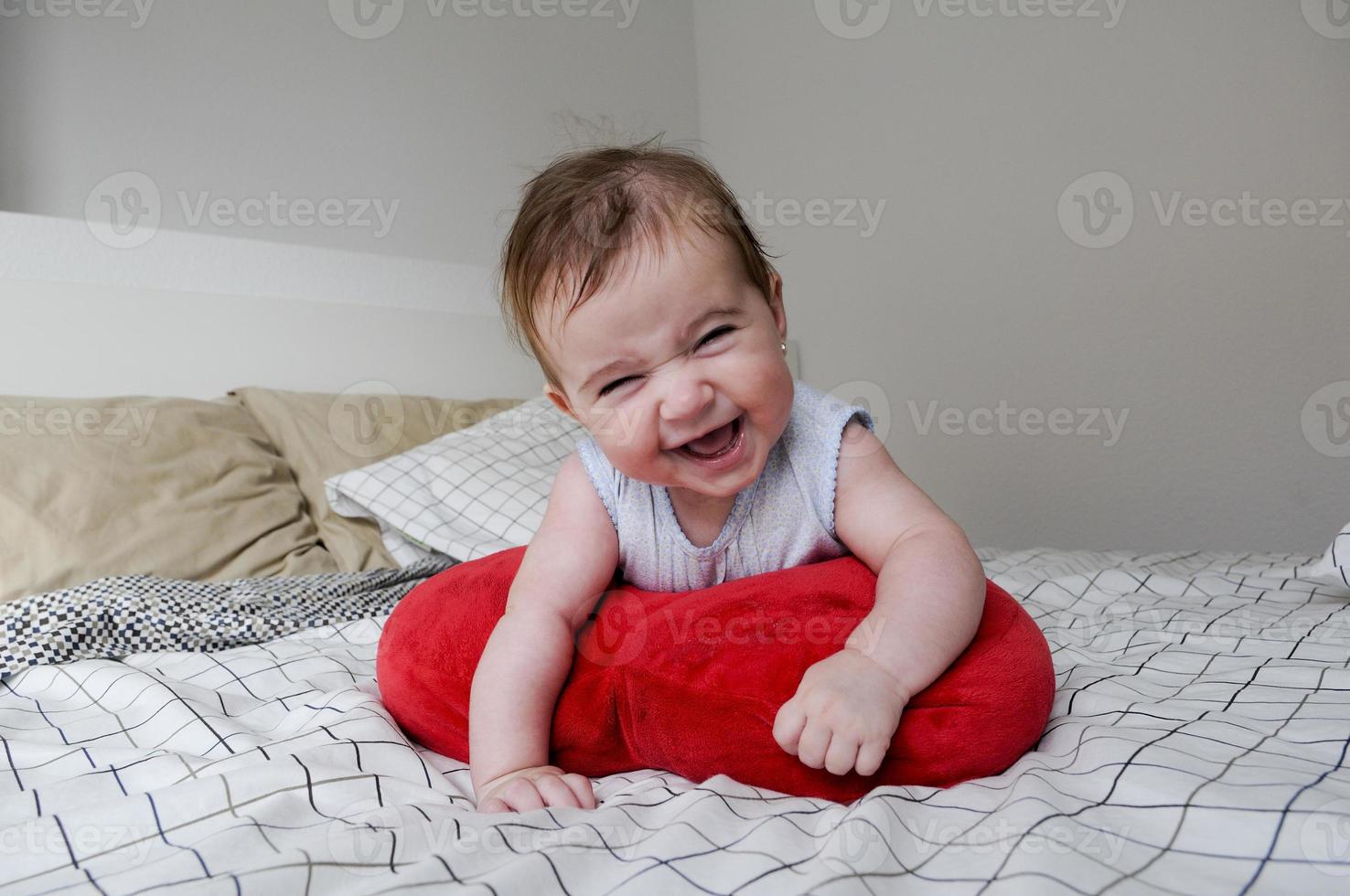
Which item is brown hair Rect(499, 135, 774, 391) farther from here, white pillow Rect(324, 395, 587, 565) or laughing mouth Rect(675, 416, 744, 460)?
white pillow Rect(324, 395, 587, 565)

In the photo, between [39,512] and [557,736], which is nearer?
[557,736]

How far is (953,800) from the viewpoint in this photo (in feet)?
1.99

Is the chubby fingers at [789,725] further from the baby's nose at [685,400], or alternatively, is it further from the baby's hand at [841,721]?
the baby's nose at [685,400]

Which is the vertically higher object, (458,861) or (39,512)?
(458,861)

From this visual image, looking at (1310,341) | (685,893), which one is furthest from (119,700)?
(1310,341)

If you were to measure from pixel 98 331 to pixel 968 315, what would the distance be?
2150 millimetres

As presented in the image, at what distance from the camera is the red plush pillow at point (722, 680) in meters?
0.66

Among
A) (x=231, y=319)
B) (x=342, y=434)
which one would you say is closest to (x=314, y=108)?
(x=231, y=319)

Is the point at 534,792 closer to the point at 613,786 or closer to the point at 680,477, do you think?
the point at 613,786

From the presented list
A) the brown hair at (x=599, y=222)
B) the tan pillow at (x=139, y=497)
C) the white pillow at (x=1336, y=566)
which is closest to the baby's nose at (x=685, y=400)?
the brown hair at (x=599, y=222)

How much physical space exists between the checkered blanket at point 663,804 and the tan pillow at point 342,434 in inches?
29.9

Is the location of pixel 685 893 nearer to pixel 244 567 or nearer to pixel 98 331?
pixel 244 567

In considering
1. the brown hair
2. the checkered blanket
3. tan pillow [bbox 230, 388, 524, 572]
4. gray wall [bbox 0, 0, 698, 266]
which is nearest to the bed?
the checkered blanket

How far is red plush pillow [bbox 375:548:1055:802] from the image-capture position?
66cm
